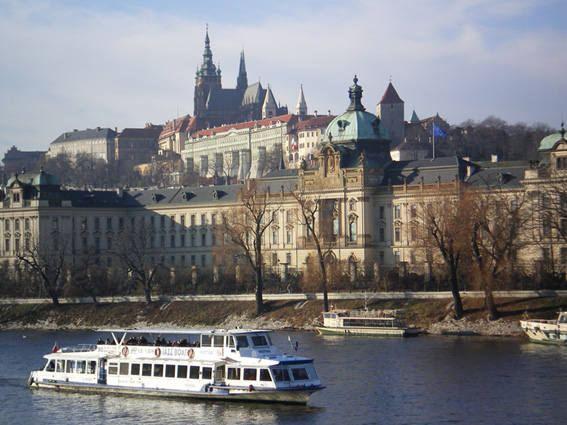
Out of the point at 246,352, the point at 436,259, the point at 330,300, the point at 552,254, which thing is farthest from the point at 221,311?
the point at 246,352

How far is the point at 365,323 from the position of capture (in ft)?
395

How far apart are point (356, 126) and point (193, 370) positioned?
3294 inches

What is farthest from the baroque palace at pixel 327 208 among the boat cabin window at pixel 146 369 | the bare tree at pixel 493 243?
Result: the boat cabin window at pixel 146 369

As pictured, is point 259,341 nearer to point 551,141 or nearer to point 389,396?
point 389,396

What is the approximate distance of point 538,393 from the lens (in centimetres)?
7925

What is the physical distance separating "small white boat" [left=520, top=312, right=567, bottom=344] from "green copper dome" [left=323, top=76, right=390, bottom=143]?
58.5 meters

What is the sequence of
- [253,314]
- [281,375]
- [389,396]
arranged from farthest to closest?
[253,314], [389,396], [281,375]

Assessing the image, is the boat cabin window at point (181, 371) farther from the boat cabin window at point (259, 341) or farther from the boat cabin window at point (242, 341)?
the boat cabin window at point (259, 341)

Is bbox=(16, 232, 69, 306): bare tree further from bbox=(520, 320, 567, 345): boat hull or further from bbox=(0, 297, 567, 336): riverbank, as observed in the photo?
bbox=(520, 320, 567, 345): boat hull

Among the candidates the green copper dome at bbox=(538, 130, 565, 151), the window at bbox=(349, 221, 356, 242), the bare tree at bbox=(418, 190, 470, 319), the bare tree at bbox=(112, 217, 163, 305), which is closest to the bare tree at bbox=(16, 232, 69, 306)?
the bare tree at bbox=(112, 217, 163, 305)

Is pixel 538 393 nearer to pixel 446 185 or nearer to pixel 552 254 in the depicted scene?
pixel 552 254

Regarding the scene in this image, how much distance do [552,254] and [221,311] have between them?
3844 centimetres

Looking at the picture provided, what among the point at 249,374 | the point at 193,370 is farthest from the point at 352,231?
the point at 249,374

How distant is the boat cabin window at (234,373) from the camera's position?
265 feet
